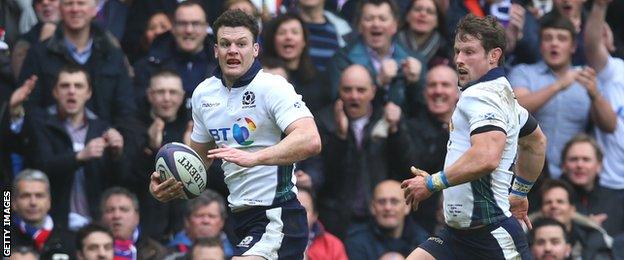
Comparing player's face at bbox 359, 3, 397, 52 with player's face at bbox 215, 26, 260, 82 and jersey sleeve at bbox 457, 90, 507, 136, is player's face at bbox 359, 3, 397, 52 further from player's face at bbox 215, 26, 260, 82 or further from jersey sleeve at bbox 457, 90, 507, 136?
jersey sleeve at bbox 457, 90, 507, 136

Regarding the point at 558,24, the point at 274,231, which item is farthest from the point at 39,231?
the point at 558,24

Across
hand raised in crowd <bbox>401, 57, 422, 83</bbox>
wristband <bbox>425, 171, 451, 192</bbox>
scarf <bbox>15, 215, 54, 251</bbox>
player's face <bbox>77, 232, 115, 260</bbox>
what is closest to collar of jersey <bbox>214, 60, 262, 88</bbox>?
wristband <bbox>425, 171, 451, 192</bbox>

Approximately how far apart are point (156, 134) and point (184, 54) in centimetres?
102

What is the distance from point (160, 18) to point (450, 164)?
20.8 ft

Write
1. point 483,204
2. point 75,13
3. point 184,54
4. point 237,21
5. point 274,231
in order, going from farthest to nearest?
1. point 184,54
2. point 75,13
3. point 237,21
4. point 274,231
5. point 483,204

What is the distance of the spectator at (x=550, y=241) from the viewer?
14.8 meters

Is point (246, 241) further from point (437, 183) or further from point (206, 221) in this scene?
point (206, 221)

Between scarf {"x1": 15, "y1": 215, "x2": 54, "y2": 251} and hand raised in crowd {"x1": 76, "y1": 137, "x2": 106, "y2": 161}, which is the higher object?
hand raised in crowd {"x1": 76, "y1": 137, "x2": 106, "y2": 161}

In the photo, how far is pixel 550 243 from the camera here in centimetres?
1476

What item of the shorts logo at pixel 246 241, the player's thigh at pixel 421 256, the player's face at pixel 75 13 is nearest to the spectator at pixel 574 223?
the player's thigh at pixel 421 256

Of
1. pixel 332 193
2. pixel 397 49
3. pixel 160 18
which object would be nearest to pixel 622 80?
pixel 397 49

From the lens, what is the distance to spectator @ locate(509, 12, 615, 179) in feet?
52.6

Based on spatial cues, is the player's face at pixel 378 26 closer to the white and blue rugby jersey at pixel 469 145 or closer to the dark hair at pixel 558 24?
the dark hair at pixel 558 24

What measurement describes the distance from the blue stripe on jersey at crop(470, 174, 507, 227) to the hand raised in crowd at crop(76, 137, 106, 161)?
4903 millimetres
